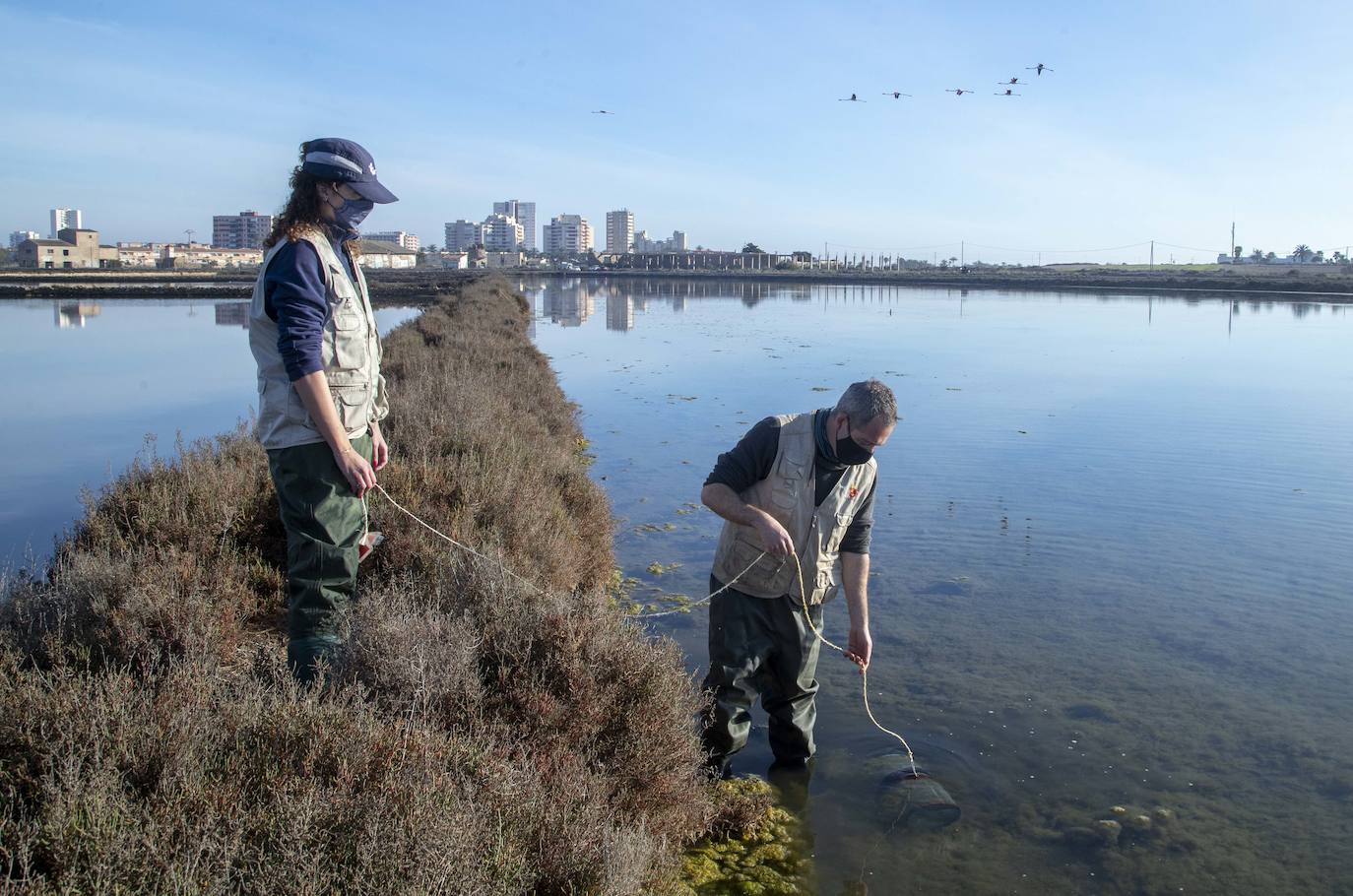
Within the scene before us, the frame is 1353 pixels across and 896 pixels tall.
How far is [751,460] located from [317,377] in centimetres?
194

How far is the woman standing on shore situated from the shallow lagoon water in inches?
95.7

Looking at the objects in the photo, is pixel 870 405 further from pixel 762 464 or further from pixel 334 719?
pixel 334 719

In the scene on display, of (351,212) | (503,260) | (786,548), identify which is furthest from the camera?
(503,260)

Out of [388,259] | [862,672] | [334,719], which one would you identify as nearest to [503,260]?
[388,259]

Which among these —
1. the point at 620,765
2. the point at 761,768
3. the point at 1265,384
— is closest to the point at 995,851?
the point at 761,768

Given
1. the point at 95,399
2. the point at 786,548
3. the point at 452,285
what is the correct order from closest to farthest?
the point at 786,548 < the point at 95,399 < the point at 452,285

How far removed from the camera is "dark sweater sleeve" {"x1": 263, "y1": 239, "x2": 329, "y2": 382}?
10.9ft

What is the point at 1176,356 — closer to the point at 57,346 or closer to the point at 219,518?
the point at 219,518

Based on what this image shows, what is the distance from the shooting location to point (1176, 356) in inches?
1061

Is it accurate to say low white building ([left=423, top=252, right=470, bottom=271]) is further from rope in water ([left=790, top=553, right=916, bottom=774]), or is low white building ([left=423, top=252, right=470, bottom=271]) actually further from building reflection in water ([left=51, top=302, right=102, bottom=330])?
rope in water ([left=790, top=553, right=916, bottom=774])

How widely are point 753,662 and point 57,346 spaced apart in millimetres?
28318

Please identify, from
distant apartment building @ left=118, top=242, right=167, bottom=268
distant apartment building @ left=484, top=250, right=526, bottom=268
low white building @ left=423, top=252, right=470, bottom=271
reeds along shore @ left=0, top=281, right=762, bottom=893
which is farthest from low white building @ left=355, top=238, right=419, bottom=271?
reeds along shore @ left=0, top=281, right=762, bottom=893

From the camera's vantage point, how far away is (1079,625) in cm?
713

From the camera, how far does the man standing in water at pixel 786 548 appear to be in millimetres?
4309
